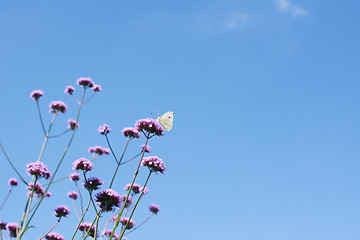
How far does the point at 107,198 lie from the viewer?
11.7ft

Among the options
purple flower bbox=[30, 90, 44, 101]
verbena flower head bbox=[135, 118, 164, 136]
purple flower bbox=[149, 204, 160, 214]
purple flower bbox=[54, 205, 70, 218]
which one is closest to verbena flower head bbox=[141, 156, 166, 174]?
verbena flower head bbox=[135, 118, 164, 136]

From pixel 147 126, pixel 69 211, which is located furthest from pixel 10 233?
pixel 147 126

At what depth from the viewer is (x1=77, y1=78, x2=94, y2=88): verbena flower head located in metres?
6.36

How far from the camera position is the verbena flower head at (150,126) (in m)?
4.04

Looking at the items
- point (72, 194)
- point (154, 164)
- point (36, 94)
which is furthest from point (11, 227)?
point (154, 164)

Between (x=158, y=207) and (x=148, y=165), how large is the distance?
3.73 metres

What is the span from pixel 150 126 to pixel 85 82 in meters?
2.97

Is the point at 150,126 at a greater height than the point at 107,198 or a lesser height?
greater

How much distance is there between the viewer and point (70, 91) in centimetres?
658

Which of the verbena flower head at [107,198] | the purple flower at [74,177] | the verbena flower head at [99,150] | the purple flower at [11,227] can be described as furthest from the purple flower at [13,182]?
the verbena flower head at [107,198]

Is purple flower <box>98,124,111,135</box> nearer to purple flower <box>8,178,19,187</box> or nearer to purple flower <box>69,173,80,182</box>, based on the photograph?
purple flower <box>69,173,80,182</box>

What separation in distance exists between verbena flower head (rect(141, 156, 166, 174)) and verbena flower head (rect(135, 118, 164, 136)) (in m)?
0.35

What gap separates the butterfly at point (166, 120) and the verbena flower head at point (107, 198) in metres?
1.12

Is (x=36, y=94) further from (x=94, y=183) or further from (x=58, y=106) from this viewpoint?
(x=94, y=183)
